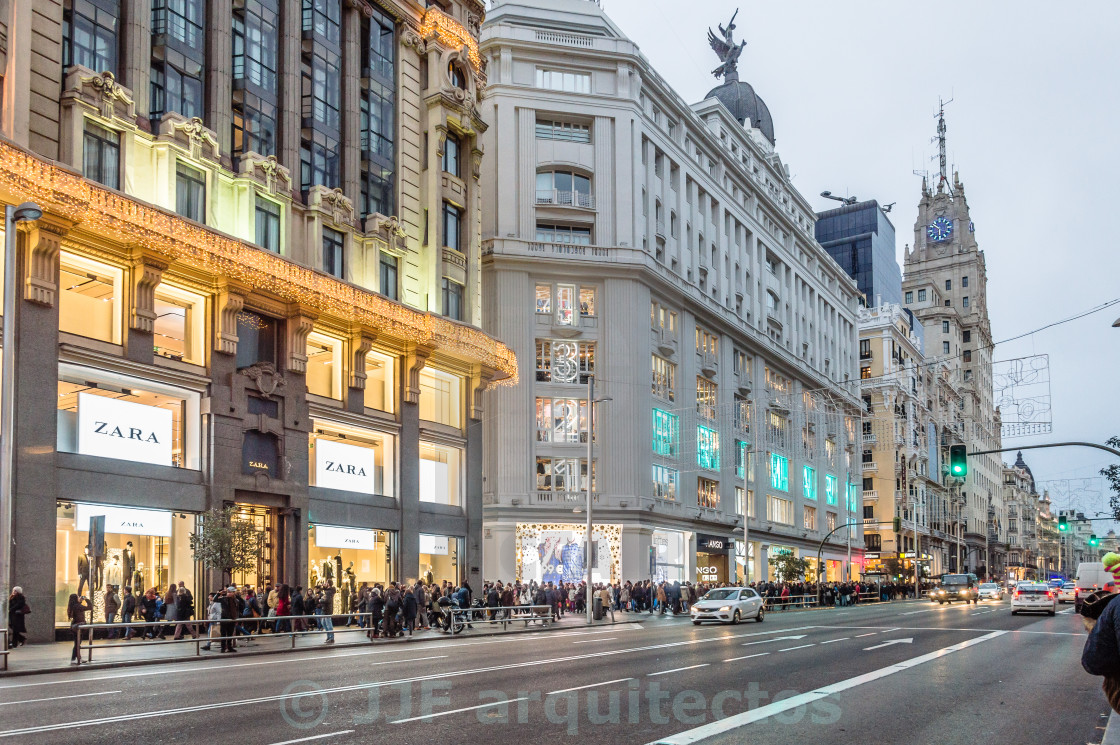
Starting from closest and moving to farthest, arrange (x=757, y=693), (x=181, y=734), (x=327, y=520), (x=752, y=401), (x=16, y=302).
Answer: (x=181, y=734)
(x=757, y=693)
(x=16, y=302)
(x=327, y=520)
(x=752, y=401)

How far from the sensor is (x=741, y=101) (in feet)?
324

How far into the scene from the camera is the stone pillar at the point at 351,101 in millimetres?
42938

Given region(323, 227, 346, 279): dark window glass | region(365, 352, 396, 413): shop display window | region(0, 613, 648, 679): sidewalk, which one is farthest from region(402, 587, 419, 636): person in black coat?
region(323, 227, 346, 279): dark window glass

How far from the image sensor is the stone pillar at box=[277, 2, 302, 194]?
130 feet

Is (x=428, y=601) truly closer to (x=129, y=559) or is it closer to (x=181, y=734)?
(x=129, y=559)

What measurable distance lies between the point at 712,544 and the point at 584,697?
5532 cm

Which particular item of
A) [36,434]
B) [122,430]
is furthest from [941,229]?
[36,434]

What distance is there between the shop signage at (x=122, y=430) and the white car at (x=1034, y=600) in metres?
35.9

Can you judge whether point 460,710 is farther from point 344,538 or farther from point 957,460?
point 344,538

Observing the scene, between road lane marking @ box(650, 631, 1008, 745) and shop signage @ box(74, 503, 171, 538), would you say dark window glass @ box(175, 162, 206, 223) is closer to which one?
shop signage @ box(74, 503, 171, 538)

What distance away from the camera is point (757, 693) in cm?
1544

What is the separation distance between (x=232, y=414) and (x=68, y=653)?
12024 mm

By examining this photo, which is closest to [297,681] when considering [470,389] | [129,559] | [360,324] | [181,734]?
[181,734]

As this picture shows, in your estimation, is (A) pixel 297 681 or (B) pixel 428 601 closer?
(A) pixel 297 681
